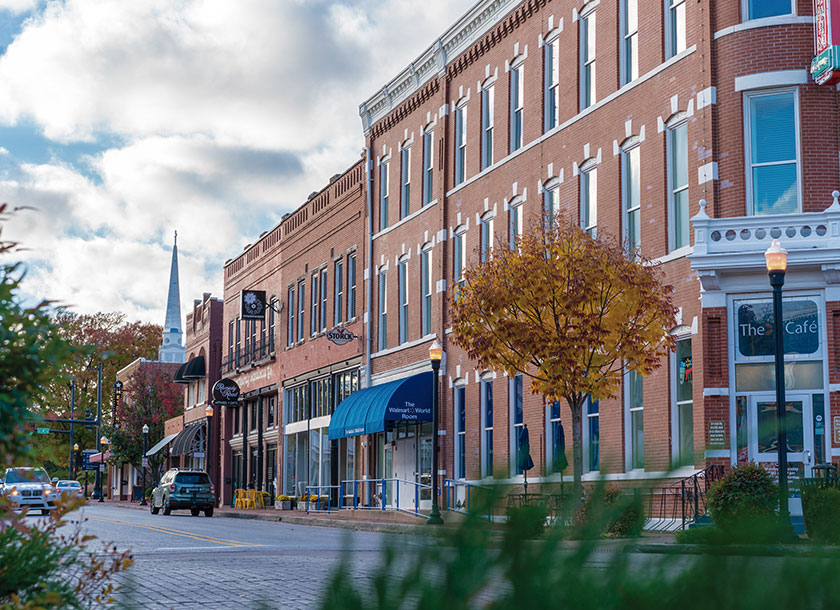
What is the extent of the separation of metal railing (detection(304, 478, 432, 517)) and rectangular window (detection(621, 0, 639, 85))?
1198 cm

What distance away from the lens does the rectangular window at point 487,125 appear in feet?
102

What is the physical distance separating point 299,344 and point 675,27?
25.3m

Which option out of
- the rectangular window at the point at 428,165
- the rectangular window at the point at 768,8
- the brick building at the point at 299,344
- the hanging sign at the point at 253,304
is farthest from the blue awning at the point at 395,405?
the rectangular window at the point at 768,8

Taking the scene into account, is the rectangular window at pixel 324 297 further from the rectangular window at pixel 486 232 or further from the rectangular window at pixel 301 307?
the rectangular window at pixel 486 232

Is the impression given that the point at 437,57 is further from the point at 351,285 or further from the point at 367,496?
the point at 367,496

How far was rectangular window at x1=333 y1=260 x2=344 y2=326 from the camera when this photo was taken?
136 ft

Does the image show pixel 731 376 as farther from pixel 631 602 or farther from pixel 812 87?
pixel 631 602

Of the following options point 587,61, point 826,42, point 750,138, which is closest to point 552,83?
point 587,61

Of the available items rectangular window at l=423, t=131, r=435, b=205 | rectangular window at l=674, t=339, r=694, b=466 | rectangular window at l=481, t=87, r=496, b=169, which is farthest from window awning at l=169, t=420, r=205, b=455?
rectangular window at l=674, t=339, r=694, b=466

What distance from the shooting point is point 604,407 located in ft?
79.7

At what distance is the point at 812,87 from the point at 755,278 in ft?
12.0

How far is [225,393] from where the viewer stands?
51.8 meters

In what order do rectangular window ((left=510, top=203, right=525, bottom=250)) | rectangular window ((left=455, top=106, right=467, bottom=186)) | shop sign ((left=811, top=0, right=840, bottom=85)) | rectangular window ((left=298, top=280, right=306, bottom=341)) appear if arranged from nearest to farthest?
shop sign ((left=811, top=0, right=840, bottom=85))
rectangular window ((left=510, top=203, right=525, bottom=250))
rectangular window ((left=455, top=106, right=467, bottom=186))
rectangular window ((left=298, top=280, right=306, bottom=341))

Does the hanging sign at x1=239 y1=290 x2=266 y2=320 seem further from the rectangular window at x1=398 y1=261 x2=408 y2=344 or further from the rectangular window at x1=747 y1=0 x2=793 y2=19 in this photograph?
the rectangular window at x1=747 y1=0 x2=793 y2=19
